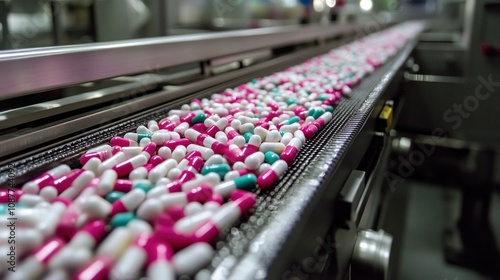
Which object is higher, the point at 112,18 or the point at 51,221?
the point at 112,18

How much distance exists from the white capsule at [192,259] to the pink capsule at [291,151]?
1.25ft

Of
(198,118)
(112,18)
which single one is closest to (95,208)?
(198,118)

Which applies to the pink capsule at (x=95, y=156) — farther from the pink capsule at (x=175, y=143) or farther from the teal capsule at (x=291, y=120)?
the teal capsule at (x=291, y=120)

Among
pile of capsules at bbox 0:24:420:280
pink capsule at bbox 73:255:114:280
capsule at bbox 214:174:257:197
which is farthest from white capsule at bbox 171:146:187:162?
pink capsule at bbox 73:255:114:280

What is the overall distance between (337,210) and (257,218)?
0.27 m

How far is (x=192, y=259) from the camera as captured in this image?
21.8 inches

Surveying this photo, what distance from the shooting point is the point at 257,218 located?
68cm

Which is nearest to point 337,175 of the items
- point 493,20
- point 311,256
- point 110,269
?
point 311,256

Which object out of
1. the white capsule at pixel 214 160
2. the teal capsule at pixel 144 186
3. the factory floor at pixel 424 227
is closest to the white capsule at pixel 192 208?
the teal capsule at pixel 144 186

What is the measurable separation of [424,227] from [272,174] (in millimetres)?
2431

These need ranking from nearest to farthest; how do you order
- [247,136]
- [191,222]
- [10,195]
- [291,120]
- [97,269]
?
[97,269] → [191,222] → [10,195] → [247,136] → [291,120]

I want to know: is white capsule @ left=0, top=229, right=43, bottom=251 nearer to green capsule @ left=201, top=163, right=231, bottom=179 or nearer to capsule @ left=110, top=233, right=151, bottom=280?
capsule @ left=110, top=233, right=151, bottom=280

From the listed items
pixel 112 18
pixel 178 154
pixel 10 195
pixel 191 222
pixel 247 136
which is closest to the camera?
pixel 191 222

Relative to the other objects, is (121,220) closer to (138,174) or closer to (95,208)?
(95,208)
